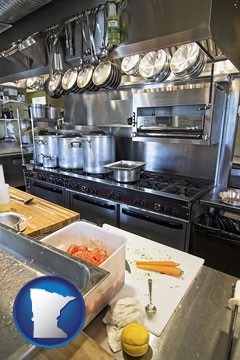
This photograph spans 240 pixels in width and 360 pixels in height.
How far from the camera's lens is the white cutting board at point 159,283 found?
2.40ft

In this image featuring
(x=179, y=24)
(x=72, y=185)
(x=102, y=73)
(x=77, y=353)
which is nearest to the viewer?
(x=77, y=353)

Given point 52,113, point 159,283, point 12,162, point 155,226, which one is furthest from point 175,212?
point 12,162

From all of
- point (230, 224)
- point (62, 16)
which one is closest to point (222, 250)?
point (230, 224)

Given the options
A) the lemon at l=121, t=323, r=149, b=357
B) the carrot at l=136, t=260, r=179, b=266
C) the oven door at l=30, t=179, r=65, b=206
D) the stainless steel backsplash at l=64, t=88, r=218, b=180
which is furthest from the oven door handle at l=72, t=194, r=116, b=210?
the lemon at l=121, t=323, r=149, b=357

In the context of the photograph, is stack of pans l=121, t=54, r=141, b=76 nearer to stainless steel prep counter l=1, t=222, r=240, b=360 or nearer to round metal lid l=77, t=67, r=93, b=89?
round metal lid l=77, t=67, r=93, b=89

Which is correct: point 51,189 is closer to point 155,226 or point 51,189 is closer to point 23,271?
point 155,226

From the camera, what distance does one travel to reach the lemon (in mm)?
575

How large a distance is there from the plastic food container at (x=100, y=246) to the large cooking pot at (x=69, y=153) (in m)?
1.78

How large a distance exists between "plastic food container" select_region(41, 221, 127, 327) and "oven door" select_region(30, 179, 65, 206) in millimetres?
1776

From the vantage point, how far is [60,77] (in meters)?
1.55

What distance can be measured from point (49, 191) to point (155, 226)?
1546mm

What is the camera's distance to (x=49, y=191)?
2.85 meters

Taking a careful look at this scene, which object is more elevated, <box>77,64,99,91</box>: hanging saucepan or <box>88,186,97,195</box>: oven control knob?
<box>77,64,99,91</box>: hanging saucepan

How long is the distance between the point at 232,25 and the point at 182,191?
1247 mm
